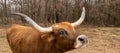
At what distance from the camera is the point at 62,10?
20.4 meters

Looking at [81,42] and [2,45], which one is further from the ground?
[81,42]

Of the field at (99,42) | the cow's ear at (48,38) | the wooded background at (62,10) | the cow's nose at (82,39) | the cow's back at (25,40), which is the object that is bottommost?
the field at (99,42)

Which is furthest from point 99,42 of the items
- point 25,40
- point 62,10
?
point 25,40

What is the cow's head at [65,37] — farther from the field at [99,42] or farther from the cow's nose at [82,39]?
the field at [99,42]

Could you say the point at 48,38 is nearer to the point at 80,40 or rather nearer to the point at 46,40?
the point at 46,40

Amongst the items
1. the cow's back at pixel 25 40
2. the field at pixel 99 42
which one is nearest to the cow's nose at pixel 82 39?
the cow's back at pixel 25 40

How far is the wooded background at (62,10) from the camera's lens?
2003 centimetres

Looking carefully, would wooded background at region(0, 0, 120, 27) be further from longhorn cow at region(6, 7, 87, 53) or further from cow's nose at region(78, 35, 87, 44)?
cow's nose at region(78, 35, 87, 44)

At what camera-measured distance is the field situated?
13695mm

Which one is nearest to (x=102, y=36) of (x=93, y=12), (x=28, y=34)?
(x=93, y=12)

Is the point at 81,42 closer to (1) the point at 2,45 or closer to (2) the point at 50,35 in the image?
(2) the point at 50,35

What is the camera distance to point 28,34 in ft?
25.5

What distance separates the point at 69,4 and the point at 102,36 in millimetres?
4424

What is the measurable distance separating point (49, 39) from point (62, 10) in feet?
44.3
